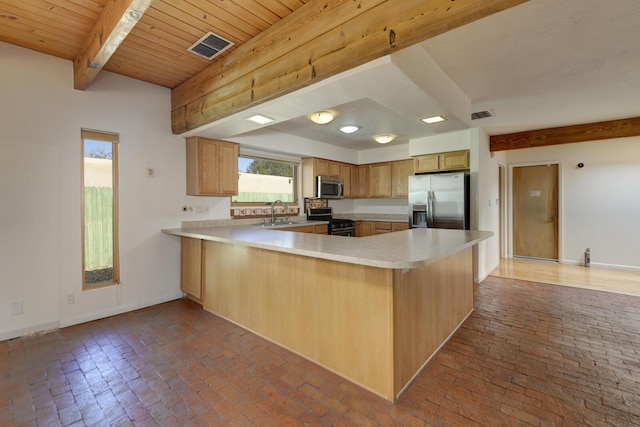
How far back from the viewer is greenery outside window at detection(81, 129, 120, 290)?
3148mm

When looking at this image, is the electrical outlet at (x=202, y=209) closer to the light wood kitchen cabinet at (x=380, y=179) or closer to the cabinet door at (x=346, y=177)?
the cabinet door at (x=346, y=177)

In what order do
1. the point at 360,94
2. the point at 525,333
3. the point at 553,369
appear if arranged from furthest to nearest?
the point at 525,333
the point at 360,94
the point at 553,369

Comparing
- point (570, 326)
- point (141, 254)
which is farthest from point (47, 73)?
point (570, 326)

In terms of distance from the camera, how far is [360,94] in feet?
7.78

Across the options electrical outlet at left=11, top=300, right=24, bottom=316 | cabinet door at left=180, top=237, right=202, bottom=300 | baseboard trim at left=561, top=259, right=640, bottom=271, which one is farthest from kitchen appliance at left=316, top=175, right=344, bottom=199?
baseboard trim at left=561, top=259, right=640, bottom=271

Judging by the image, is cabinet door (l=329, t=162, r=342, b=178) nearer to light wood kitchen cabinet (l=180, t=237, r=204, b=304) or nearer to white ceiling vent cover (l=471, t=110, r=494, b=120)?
white ceiling vent cover (l=471, t=110, r=494, b=120)

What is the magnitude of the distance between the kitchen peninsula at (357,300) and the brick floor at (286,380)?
0.44 feet

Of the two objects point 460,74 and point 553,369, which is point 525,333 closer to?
point 553,369

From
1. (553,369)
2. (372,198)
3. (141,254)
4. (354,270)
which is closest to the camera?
(354,270)

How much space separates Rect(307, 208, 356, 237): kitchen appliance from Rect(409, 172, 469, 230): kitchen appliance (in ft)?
4.85

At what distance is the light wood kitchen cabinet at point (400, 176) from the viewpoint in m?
5.89

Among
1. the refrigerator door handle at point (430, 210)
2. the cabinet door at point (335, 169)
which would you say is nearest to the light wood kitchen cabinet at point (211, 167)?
the cabinet door at point (335, 169)

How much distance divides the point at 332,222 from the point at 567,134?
4.31m

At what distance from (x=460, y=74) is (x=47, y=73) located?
13.9 ft
